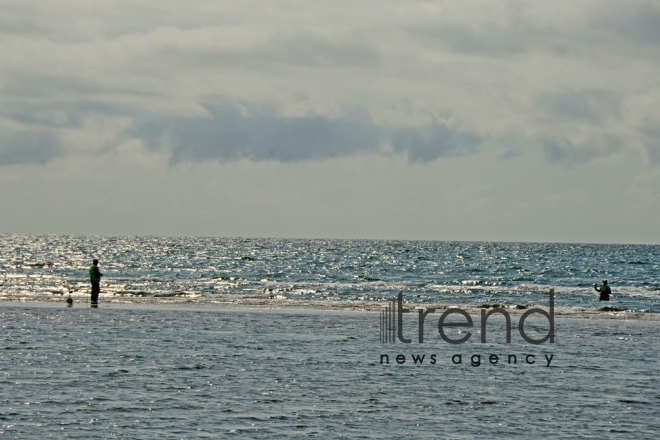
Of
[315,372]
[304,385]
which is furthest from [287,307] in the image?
[304,385]

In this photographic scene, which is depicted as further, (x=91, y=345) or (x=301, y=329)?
(x=301, y=329)

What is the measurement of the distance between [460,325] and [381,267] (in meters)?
70.9

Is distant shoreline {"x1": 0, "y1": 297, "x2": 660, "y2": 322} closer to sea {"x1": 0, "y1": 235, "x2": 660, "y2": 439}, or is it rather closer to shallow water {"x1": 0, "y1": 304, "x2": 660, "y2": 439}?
sea {"x1": 0, "y1": 235, "x2": 660, "y2": 439}

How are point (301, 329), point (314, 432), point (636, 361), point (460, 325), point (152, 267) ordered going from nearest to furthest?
point (314, 432), point (636, 361), point (301, 329), point (460, 325), point (152, 267)

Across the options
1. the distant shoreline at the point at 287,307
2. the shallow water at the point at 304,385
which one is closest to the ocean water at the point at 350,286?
the distant shoreline at the point at 287,307

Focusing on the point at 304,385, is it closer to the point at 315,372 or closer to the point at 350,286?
the point at 315,372

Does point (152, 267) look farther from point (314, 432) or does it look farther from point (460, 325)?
point (314, 432)

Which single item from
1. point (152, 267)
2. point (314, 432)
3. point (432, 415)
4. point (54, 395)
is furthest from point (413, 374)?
point (152, 267)

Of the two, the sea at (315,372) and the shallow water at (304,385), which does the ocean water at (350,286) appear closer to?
the sea at (315,372)

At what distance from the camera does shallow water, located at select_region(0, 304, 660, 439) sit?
1672 cm

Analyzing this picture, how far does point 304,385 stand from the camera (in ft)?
68.6

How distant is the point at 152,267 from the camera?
→ 103188mm

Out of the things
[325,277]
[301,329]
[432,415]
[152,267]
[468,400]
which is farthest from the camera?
[152,267]

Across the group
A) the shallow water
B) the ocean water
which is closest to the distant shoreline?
the ocean water
